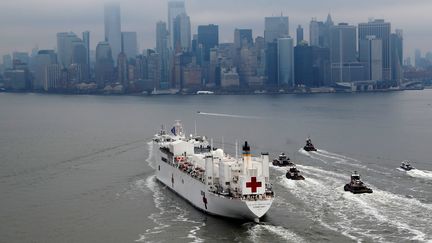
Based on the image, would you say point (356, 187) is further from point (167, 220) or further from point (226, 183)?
point (167, 220)

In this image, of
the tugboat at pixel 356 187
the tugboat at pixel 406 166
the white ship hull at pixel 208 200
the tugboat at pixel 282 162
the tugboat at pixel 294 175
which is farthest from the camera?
the tugboat at pixel 282 162

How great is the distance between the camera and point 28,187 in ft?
108

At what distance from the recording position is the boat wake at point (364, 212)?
77.7 ft

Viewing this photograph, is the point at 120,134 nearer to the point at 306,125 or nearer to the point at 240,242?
the point at 306,125

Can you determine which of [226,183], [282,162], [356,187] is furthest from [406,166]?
[226,183]

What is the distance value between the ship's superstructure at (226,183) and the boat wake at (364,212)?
2.37 m

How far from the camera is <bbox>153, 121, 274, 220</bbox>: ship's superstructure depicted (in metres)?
25.4

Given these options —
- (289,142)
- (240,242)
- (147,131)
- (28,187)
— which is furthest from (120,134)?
(240,242)

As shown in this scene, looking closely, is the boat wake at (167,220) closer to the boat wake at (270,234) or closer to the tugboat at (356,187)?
the boat wake at (270,234)

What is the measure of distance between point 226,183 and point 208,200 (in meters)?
1.01

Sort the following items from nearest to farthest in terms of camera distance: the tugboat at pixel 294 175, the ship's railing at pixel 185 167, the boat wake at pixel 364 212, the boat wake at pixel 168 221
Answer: the boat wake at pixel 364 212, the boat wake at pixel 168 221, the ship's railing at pixel 185 167, the tugboat at pixel 294 175

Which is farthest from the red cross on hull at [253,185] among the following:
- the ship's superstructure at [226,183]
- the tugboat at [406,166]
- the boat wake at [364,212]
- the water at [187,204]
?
the tugboat at [406,166]

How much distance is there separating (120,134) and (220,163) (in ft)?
105

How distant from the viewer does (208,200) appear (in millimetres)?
27141
